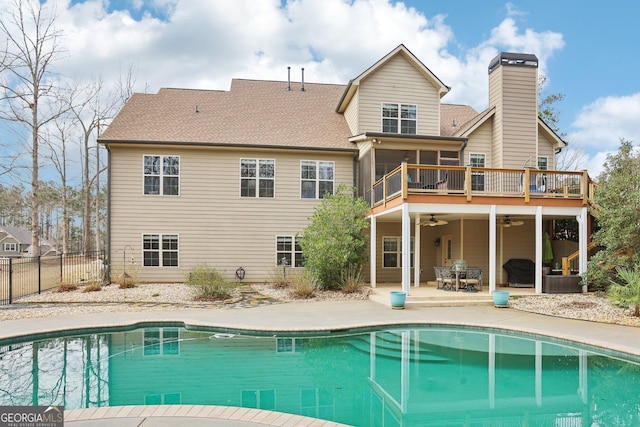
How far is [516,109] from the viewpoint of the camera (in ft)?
56.7

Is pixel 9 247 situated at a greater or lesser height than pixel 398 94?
lesser

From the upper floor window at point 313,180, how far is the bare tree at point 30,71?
584 inches

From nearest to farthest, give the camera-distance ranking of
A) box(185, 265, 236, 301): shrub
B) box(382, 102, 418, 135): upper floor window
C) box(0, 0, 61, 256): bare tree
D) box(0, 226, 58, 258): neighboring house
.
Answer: box(185, 265, 236, 301): shrub
box(382, 102, 418, 135): upper floor window
box(0, 0, 61, 256): bare tree
box(0, 226, 58, 258): neighboring house

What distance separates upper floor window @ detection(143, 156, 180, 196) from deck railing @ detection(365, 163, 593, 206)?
314 inches

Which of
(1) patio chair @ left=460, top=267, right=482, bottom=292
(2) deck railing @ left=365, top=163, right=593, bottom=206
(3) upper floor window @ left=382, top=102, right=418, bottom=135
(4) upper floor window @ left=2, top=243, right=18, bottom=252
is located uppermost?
(3) upper floor window @ left=382, top=102, right=418, bottom=135

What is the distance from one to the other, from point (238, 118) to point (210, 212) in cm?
463

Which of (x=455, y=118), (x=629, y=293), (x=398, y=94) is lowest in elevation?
(x=629, y=293)

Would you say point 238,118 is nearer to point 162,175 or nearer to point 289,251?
point 162,175

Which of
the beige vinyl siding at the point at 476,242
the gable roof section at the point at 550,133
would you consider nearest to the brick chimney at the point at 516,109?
the gable roof section at the point at 550,133

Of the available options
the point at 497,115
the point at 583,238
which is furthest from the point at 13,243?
the point at 583,238

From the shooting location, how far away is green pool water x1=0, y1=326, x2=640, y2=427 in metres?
5.80

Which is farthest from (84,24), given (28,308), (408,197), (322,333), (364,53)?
(322,333)

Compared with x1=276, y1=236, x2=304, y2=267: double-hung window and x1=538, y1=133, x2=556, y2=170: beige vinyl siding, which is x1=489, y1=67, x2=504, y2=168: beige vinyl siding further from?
x1=276, y1=236, x2=304, y2=267: double-hung window

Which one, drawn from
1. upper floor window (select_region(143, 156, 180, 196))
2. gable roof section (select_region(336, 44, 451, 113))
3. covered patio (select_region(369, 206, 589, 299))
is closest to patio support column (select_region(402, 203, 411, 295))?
covered patio (select_region(369, 206, 589, 299))
